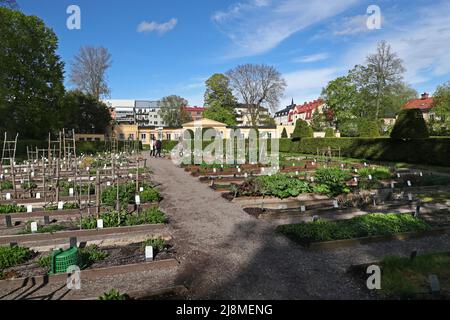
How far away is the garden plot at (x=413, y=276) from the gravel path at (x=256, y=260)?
28 cm

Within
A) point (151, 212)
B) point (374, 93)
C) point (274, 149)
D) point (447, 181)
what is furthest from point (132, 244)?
point (374, 93)

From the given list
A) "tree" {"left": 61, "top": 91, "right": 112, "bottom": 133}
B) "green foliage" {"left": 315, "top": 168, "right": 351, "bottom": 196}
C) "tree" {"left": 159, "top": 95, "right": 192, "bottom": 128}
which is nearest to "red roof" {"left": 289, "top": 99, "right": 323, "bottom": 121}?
"tree" {"left": 159, "top": 95, "right": 192, "bottom": 128}

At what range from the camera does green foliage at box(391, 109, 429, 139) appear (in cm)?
2306

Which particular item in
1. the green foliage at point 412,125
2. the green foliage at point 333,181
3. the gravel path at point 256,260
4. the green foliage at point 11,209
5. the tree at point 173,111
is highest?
the tree at point 173,111

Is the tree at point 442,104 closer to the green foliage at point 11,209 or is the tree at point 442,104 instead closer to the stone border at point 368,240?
the stone border at point 368,240

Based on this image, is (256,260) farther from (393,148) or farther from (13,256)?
(393,148)

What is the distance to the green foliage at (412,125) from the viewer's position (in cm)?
2306

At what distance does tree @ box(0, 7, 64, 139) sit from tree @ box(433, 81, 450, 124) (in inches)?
2147

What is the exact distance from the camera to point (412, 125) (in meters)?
23.2

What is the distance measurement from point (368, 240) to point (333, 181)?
239 inches

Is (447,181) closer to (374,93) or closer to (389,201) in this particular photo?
(389,201)

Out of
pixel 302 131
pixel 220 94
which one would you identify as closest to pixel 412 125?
pixel 302 131

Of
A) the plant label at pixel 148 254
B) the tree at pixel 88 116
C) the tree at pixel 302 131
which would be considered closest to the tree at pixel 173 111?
the tree at pixel 88 116
